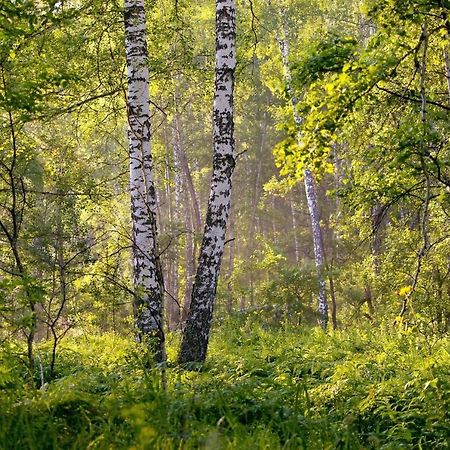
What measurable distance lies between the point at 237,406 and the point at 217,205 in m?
4.26

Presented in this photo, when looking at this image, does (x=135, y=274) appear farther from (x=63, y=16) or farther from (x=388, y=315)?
(x=388, y=315)

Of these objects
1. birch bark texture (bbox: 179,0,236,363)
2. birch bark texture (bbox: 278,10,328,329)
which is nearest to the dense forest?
birch bark texture (bbox: 179,0,236,363)

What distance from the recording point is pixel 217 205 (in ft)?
25.8

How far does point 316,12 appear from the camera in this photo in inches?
830

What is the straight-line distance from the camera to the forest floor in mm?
2752

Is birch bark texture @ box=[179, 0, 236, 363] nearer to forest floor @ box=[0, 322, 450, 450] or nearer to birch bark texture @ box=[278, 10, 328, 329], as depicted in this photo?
forest floor @ box=[0, 322, 450, 450]

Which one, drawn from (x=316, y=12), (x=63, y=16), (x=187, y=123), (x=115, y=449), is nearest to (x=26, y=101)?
(x=63, y=16)

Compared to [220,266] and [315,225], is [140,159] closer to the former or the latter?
[220,266]

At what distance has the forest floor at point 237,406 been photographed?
2752mm

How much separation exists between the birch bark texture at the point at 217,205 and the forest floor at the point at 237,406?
433 mm

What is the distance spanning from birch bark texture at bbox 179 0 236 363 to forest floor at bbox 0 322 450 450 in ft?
1.42

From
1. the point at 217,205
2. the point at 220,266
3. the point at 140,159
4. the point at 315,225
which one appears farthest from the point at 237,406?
the point at 315,225

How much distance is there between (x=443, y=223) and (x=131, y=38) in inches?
269

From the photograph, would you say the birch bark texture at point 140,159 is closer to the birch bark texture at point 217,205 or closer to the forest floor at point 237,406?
the birch bark texture at point 217,205
